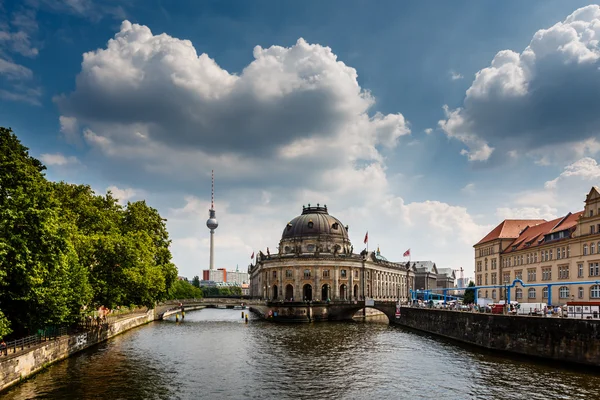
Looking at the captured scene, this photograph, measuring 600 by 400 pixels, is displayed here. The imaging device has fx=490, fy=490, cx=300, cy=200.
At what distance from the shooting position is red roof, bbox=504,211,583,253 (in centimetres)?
7581

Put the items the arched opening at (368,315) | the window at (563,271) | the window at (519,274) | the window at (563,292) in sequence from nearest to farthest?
1. the window at (563,292)
2. the window at (563,271)
3. the window at (519,274)
4. the arched opening at (368,315)

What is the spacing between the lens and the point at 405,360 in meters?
48.2

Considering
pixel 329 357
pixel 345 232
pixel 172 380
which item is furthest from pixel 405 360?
pixel 345 232

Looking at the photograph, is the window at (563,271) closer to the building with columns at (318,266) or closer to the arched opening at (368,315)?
the arched opening at (368,315)

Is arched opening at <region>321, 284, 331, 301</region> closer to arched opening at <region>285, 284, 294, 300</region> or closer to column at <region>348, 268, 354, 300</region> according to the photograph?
column at <region>348, 268, 354, 300</region>

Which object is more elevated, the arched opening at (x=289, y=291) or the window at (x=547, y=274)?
the window at (x=547, y=274)

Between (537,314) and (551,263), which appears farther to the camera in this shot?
(551,263)

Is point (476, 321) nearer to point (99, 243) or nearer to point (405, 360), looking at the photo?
point (405, 360)

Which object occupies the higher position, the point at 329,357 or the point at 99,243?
the point at 99,243

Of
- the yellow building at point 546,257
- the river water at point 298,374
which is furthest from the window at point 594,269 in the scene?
the river water at point 298,374

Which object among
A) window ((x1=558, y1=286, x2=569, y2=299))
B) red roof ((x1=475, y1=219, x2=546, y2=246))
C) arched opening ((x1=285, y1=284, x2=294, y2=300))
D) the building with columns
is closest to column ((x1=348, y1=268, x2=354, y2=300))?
the building with columns

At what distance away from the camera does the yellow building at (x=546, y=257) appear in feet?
216

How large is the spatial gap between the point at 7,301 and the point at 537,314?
47.8 metres

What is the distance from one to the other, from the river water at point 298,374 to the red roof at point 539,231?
30530 millimetres
